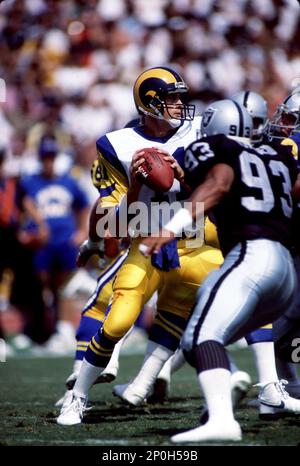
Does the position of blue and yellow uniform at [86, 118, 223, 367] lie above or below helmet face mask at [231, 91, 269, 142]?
below

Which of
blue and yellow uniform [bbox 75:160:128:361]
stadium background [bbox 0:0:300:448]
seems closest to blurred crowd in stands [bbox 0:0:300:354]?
stadium background [bbox 0:0:300:448]

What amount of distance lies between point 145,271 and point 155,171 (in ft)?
1.70

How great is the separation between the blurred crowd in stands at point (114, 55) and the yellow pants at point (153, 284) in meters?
5.68

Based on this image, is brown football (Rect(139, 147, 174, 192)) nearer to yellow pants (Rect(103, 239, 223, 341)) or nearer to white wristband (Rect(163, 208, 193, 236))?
yellow pants (Rect(103, 239, 223, 341))

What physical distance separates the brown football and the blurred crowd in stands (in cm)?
606

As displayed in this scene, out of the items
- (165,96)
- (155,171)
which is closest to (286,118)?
(165,96)

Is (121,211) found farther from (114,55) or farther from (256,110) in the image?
(114,55)

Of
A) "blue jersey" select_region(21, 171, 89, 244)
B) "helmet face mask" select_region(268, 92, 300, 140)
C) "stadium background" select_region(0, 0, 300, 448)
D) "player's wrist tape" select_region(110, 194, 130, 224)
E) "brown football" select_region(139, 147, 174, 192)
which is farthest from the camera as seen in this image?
"stadium background" select_region(0, 0, 300, 448)

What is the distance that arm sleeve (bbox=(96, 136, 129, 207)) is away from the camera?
14.8ft

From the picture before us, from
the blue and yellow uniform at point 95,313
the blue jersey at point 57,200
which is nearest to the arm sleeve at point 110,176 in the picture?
the blue and yellow uniform at point 95,313

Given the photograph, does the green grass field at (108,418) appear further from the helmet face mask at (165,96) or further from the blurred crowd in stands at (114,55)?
the blurred crowd in stands at (114,55)

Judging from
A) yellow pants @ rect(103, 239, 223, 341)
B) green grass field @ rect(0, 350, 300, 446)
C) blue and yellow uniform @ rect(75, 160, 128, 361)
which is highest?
yellow pants @ rect(103, 239, 223, 341)

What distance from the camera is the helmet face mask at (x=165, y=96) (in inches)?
179

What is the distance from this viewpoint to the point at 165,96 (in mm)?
4570
